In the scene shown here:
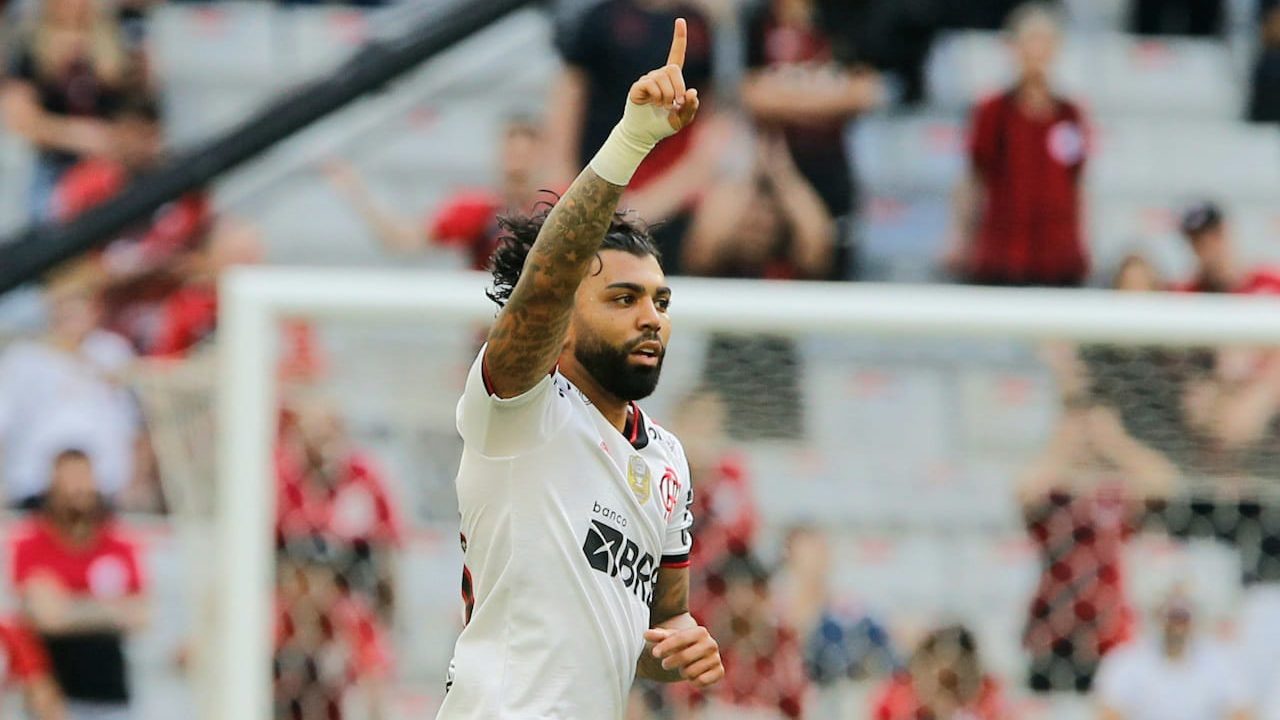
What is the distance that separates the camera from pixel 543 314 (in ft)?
11.4

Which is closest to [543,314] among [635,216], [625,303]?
[625,303]

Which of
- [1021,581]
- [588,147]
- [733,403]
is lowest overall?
[1021,581]

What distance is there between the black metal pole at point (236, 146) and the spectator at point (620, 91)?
537 mm

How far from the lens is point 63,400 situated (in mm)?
7277

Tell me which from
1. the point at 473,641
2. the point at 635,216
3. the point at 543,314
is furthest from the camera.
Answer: the point at 635,216

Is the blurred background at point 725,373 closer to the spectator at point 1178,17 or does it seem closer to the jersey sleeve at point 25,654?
the jersey sleeve at point 25,654

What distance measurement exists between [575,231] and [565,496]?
482mm

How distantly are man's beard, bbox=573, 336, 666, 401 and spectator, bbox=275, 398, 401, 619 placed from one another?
2424 millimetres

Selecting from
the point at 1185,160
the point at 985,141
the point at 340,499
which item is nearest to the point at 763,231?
the point at 985,141

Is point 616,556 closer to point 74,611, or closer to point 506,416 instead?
point 506,416

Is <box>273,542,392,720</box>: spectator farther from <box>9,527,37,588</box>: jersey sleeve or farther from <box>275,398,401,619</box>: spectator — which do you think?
<box>9,527,37,588</box>: jersey sleeve

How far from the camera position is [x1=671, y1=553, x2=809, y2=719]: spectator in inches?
237

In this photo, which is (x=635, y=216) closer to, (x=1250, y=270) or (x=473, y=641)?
(x=473, y=641)

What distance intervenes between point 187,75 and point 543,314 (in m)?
7.01
